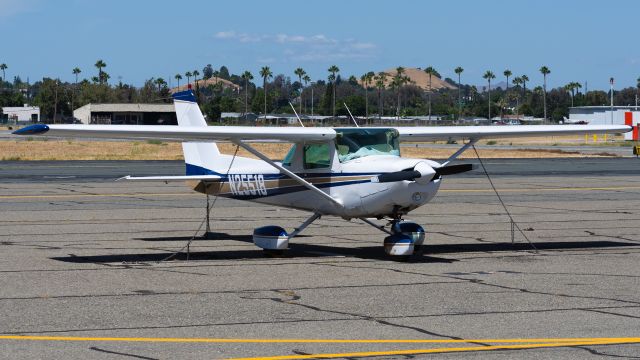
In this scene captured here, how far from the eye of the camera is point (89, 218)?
854 inches

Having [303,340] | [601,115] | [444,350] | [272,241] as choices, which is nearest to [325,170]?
[272,241]

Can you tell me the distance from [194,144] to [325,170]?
10.5 ft

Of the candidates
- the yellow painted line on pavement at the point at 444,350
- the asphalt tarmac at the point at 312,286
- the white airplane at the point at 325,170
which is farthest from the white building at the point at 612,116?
the yellow painted line on pavement at the point at 444,350

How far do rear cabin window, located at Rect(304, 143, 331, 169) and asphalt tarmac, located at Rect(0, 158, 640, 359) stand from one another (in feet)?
4.77

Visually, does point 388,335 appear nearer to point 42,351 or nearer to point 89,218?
point 42,351

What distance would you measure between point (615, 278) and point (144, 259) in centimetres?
685

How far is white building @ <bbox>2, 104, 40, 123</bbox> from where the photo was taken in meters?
150

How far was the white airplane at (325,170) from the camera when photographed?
14.7m

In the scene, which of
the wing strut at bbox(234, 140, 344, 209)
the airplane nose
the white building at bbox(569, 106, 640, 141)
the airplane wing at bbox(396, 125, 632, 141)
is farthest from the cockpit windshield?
the white building at bbox(569, 106, 640, 141)

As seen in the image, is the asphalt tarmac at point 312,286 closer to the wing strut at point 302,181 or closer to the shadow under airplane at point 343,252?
the shadow under airplane at point 343,252

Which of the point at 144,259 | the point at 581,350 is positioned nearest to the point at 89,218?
the point at 144,259

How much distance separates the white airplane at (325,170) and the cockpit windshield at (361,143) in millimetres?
15

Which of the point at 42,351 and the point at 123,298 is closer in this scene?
the point at 42,351

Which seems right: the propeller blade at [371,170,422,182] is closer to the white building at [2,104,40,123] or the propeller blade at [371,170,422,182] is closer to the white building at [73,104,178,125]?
the white building at [73,104,178,125]
